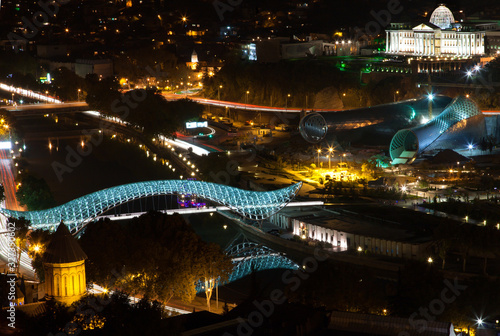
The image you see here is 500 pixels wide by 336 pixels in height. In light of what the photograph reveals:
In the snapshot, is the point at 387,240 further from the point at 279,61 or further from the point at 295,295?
the point at 279,61

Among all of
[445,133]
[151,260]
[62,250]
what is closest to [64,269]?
[62,250]

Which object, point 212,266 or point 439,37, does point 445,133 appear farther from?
point 439,37

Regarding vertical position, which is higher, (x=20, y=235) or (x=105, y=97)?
(x=105, y=97)

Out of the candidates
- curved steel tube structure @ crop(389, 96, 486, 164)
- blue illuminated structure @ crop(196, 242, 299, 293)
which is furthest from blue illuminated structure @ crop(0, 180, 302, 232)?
curved steel tube structure @ crop(389, 96, 486, 164)

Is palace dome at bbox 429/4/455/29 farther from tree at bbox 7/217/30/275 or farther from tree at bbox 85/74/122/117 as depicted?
tree at bbox 7/217/30/275

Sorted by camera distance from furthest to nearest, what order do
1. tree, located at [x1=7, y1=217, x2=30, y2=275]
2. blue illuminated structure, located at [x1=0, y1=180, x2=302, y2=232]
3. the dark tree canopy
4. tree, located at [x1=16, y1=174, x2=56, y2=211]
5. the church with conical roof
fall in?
tree, located at [x1=16, y1=174, x2=56, y2=211]
blue illuminated structure, located at [x1=0, y1=180, x2=302, y2=232]
tree, located at [x1=7, y1=217, x2=30, y2=275]
the dark tree canopy
the church with conical roof

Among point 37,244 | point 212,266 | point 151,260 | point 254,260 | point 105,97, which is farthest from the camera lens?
point 105,97

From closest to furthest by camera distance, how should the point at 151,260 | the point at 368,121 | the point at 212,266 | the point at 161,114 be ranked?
the point at 151,260, the point at 212,266, the point at 368,121, the point at 161,114
